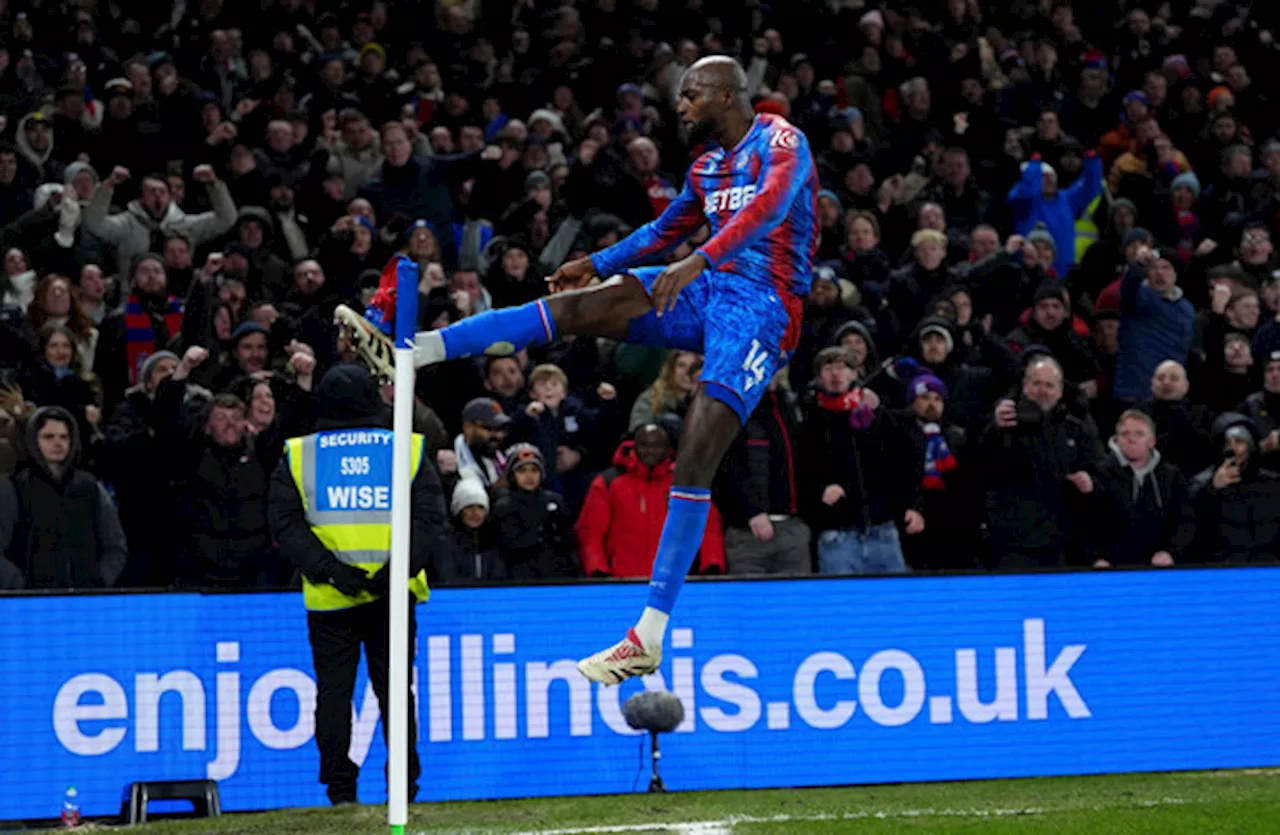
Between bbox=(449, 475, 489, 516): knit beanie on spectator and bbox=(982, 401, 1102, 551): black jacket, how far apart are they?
3425mm

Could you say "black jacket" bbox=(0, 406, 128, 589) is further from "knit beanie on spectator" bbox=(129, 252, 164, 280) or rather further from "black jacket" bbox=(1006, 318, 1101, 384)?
"black jacket" bbox=(1006, 318, 1101, 384)

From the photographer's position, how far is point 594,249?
15.0 m

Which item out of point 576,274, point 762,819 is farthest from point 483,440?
point 576,274

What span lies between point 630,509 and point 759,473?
3.01 ft

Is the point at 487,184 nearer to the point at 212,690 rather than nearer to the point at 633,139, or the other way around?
the point at 633,139

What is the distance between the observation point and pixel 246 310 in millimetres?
13422

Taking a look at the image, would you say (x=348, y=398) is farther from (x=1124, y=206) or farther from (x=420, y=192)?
(x=1124, y=206)

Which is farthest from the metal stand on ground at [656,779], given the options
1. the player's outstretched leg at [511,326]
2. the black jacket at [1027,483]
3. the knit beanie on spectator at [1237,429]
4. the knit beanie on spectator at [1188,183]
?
the knit beanie on spectator at [1188,183]

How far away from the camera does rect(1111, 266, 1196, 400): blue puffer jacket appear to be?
15.4 metres

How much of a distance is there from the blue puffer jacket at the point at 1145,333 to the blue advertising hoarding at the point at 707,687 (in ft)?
11.8

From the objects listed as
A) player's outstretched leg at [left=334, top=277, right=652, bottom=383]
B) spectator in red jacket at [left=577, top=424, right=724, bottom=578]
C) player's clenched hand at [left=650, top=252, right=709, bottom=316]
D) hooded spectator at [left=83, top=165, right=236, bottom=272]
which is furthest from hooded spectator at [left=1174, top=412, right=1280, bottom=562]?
hooded spectator at [left=83, top=165, right=236, bottom=272]

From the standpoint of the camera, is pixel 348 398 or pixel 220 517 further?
pixel 220 517

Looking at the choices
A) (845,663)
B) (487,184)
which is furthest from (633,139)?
(845,663)

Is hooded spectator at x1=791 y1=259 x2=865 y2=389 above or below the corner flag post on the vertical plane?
above
